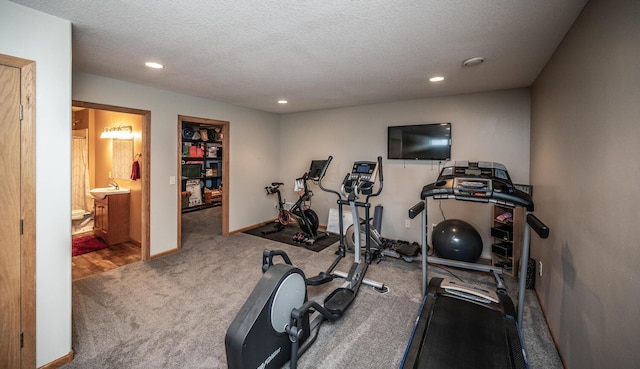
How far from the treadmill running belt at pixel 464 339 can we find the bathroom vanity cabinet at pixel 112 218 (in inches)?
183

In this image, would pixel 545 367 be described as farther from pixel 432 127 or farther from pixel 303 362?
pixel 432 127

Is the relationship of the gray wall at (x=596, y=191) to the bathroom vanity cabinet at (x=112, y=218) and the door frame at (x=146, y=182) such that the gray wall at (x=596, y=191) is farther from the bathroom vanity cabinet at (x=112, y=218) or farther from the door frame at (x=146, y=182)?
the bathroom vanity cabinet at (x=112, y=218)

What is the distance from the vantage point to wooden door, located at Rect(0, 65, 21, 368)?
168 cm

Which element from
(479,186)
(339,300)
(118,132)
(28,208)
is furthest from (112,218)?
(479,186)

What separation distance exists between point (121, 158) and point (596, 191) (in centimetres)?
569

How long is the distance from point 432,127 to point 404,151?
537 millimetres

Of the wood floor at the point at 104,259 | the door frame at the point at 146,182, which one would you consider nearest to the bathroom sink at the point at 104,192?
the wood floor at the point at 104,259

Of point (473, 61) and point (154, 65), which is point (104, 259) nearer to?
point (154, 65)

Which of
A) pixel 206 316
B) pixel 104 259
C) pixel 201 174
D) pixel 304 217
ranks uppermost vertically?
pixel 201 174

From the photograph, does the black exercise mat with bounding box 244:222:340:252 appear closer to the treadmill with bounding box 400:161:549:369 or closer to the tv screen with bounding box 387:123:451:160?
the tv screen with bounding box 387:123:451:160

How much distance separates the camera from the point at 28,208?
1.77 m

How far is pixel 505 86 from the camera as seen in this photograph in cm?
349

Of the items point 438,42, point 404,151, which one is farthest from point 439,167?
point 438,42

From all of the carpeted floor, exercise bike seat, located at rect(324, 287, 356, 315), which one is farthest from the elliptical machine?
the carpeted floor
